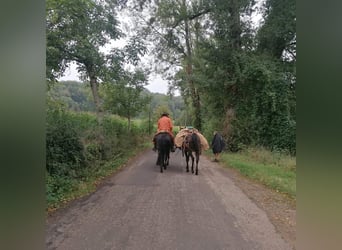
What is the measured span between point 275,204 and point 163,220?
6.76 ft

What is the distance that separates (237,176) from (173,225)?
4.29 meters

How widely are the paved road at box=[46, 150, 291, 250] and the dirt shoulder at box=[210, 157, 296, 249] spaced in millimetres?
108

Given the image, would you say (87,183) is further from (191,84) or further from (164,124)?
(191,84)

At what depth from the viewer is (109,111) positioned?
9.49 m

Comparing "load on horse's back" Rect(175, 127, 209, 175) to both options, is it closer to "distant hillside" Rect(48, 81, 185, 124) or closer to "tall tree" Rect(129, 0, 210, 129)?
"distant hillside" Rect(48, 81, 185, 124)

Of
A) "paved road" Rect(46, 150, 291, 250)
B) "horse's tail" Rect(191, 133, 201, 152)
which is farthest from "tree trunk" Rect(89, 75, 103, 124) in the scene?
"horse's tail" Rect(191, 133, 201, 152)

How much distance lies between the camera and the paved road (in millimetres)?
3146

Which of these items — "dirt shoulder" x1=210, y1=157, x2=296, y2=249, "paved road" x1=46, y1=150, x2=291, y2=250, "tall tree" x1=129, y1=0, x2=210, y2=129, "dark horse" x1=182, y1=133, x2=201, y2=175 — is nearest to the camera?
"paved road" x1=46, y1=150, x2=291, y2=250

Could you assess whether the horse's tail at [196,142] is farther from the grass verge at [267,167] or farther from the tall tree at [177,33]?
the tall tree at [177,33]

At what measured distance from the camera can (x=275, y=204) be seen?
4.75 m

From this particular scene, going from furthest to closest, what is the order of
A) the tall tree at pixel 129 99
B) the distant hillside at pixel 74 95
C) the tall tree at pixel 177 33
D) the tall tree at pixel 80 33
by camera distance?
the tall tree at pixel 177 33
the tall tree at pixel 129 99
the distant hillside at pixel 74 95
the tall tree at pixel 80 33

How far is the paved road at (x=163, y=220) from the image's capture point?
124 inches

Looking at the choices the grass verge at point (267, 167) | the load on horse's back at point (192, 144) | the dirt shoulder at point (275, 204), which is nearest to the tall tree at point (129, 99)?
the load on horse's back at point (192, 144)

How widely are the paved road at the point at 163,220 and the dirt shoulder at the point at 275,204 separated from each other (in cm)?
11
